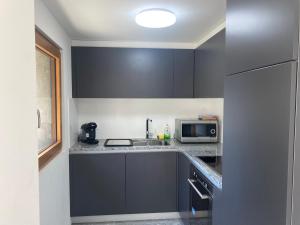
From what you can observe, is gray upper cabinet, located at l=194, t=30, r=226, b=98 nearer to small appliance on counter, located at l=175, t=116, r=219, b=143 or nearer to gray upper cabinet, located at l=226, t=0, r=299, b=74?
small appliance on counter, located at l=175, t=116, r=219, b=143

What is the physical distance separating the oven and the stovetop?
116 millimetres

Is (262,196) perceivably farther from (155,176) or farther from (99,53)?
(99,53)

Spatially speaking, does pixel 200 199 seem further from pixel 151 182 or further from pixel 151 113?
pixel 151 113

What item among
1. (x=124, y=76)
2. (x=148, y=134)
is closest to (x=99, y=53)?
(x=124, y=76)

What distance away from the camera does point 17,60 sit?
794mm

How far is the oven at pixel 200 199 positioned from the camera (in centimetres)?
170

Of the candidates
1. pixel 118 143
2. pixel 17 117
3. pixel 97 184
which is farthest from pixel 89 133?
pixel 17 117

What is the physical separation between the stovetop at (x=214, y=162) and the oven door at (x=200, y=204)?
0.17 m

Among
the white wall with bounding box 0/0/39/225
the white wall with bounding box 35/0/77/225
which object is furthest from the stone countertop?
the white wall with bounding box 0/0/39/225

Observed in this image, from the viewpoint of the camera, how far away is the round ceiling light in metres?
1.86

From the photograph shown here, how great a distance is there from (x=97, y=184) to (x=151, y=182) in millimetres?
626

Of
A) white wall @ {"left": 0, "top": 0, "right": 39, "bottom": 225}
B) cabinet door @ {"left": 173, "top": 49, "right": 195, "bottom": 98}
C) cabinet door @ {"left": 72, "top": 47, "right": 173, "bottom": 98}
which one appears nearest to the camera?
white wall @ {"left": 0, "top": 0, "right": 39, "bottom": 225}

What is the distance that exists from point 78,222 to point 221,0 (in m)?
2.70

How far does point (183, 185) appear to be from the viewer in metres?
2.51
